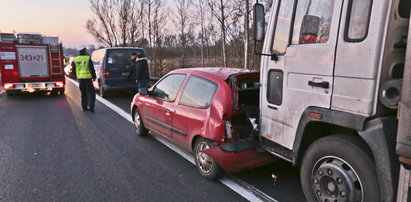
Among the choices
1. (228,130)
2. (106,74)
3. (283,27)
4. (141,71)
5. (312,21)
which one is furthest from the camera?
(106,74)

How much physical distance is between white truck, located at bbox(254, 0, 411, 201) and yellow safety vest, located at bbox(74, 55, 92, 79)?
6.60 m

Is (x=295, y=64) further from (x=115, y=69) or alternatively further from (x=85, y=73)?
(x=115, y=69)

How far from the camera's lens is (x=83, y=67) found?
839cm

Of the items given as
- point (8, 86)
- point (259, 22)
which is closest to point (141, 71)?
point (8, 86)

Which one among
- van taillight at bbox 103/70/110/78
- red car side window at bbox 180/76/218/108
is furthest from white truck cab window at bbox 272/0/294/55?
van taillight at bbox 103/70/110/78

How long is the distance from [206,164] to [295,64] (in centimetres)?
175

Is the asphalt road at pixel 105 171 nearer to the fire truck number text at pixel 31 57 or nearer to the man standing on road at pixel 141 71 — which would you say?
the man standing on road at pixel 141 71

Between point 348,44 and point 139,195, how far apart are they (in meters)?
2.74

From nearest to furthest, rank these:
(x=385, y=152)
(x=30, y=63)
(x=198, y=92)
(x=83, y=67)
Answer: (x=385, y=152)
(x=198, y=92)
(x=83, y=67)
(x=30, y=63)

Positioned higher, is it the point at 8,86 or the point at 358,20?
the point at 358,20

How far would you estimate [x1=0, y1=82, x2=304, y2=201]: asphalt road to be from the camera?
3.40m

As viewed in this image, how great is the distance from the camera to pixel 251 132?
12.0ft

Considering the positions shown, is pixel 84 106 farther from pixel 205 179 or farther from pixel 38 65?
pixel 205 179

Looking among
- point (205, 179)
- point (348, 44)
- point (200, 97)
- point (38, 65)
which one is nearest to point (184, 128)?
point (200, 97)
